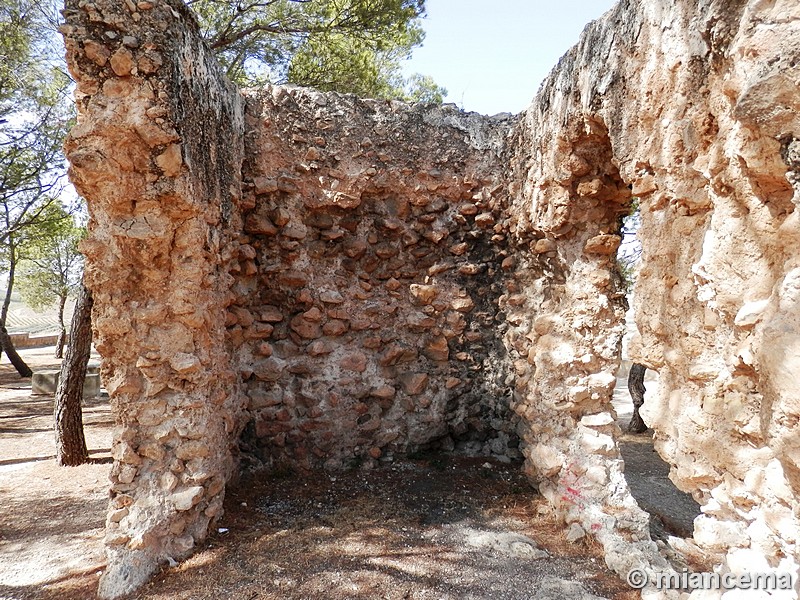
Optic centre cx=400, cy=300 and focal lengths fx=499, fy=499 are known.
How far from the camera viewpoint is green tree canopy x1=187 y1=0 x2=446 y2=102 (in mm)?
5734

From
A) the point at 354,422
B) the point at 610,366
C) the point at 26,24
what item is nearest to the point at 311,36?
the point at 26,24

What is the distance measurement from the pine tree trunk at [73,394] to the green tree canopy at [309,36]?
11.0ft

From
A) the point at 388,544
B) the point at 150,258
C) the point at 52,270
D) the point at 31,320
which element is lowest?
the point at 388,544

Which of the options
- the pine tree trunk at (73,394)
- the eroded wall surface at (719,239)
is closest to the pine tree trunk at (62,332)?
the pine tree trunk at (73,394)

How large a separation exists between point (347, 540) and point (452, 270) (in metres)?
2.31

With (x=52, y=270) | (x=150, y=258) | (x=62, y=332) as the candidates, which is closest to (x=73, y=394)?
(x=150, y=258)

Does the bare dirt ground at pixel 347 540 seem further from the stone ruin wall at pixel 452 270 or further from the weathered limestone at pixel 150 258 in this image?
the weathered limestone at pixel 150 258

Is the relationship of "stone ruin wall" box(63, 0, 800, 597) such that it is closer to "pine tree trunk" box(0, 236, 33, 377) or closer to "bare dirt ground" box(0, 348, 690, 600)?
"bare dirt ground" box(0, 348, 690, 600)

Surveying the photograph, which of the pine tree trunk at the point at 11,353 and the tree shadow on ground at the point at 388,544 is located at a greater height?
the pine tree trunk at the point at 11,353

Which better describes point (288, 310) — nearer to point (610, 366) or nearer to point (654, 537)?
point (610, 366)

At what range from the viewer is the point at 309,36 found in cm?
584

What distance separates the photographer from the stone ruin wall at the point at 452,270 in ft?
5.91
